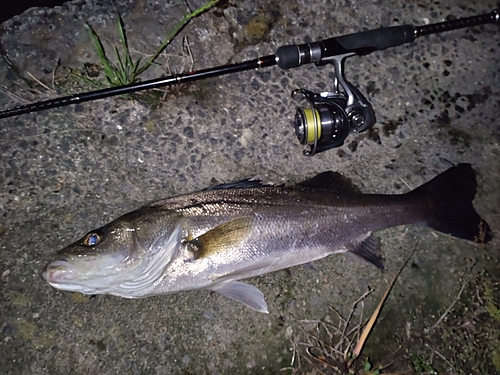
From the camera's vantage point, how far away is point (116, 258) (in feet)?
7.17

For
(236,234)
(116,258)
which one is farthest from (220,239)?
(116,258)

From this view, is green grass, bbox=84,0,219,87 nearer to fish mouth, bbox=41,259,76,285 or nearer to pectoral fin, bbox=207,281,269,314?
fish mouth, bbox=41,259,76,285

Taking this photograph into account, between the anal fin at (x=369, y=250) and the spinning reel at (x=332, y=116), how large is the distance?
0.67m

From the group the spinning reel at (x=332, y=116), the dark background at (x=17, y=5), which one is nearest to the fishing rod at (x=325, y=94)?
the spinning reel at (x=332, y=116)

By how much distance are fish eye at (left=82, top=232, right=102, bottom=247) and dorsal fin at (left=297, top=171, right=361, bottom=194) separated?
1.28m

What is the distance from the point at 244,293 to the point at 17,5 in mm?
2431

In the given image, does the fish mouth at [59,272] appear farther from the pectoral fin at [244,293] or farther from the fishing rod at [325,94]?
the fishing rod at [325,94]

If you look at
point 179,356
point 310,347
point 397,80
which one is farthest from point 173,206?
point 397,80

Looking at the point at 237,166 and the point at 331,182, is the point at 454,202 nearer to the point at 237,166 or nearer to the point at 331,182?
the point at 331,182

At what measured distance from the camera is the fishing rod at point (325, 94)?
2443 mm

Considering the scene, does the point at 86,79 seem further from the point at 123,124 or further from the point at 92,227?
the point at 92,227

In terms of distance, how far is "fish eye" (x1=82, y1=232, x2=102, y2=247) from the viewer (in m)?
2.20

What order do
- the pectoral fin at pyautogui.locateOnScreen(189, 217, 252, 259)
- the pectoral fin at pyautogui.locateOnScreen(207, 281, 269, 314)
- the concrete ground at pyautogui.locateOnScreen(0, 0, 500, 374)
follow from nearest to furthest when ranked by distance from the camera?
the pectoral fin at pyautogui.locateOnScreen(189, 217, 252, 259) < the pectoral fin at pyautogui.locateOnScreen(207, 281, 269, 314) < the concrete ground at pyautogui.locateOnScreen(0, 0, 500, 374)

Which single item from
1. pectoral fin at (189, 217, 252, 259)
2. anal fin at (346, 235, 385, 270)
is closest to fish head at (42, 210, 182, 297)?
pectoral fin at (189, 217, 252, 259)
